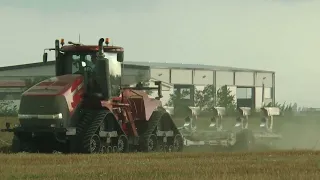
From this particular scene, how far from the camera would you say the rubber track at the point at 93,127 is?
26484 mm

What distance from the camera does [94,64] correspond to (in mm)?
27828

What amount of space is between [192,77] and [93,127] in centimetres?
7684

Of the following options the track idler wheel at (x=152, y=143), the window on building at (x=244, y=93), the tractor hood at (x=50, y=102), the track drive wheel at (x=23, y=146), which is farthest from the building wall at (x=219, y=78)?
the tractor hood at (x=50, y=102)

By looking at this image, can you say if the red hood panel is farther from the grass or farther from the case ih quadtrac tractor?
the grass

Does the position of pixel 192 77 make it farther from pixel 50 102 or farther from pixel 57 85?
pixel 50 102

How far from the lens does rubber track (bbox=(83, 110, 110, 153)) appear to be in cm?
2648

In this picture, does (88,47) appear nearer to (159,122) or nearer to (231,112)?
(159,122)

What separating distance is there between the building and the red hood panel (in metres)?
62.0

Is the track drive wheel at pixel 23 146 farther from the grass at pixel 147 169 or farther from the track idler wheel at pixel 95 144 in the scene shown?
the grass at pixel 147 169

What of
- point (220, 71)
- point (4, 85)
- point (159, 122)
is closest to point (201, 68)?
point (220, 71)

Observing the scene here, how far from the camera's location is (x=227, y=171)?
57.6 feet

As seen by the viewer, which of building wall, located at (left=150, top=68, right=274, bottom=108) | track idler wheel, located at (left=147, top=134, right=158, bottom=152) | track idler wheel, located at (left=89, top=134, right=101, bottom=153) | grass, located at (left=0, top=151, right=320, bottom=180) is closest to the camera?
grass, located at (left=0, top=151, right=320, bottom=180)

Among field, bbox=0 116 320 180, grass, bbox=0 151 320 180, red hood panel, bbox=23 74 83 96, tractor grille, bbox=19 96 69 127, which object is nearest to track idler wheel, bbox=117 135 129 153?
tractor grille, bbox=19 96 69 127

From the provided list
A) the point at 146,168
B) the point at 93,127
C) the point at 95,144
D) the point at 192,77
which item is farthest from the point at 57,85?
the point at 192,77
